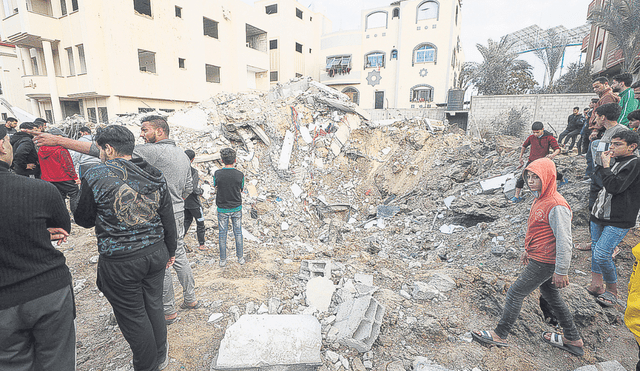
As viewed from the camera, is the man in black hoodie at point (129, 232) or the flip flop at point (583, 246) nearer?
the man in black hoodie at point (129, 232)

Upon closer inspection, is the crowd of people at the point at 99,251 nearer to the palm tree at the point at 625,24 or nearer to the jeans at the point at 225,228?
the jeans at the point at 225,228

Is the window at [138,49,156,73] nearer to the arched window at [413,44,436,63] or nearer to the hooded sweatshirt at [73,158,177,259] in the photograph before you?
the hooded sweatshirt at [73,158,177,259]

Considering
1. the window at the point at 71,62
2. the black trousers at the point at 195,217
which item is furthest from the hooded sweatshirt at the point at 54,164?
the window at the point at 71,62

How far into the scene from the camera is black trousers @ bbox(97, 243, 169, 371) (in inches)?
71.1

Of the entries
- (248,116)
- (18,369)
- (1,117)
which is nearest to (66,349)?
(18,369)

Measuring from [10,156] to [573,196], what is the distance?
694 centimetres

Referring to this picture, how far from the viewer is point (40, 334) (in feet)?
4.96

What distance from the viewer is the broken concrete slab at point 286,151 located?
878cm

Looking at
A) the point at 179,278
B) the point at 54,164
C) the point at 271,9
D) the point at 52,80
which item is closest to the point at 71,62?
the point at 52,80

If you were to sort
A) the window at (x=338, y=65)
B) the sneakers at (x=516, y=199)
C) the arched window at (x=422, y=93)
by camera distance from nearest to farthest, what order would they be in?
the sneakers at (x=516, y=199)
the arched window at (x=422, y=93)
the window at (x=338, y=65)

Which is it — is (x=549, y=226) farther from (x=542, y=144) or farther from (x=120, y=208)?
(x=542, y=144)

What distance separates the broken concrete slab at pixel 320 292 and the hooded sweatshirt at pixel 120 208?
1815 millimetres

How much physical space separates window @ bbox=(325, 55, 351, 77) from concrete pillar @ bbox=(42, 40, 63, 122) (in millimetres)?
17578

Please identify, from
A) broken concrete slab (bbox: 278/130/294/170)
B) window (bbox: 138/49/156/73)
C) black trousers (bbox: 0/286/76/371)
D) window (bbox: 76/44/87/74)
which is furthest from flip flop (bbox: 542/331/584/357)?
window (bbox: 138/49/156/73)
